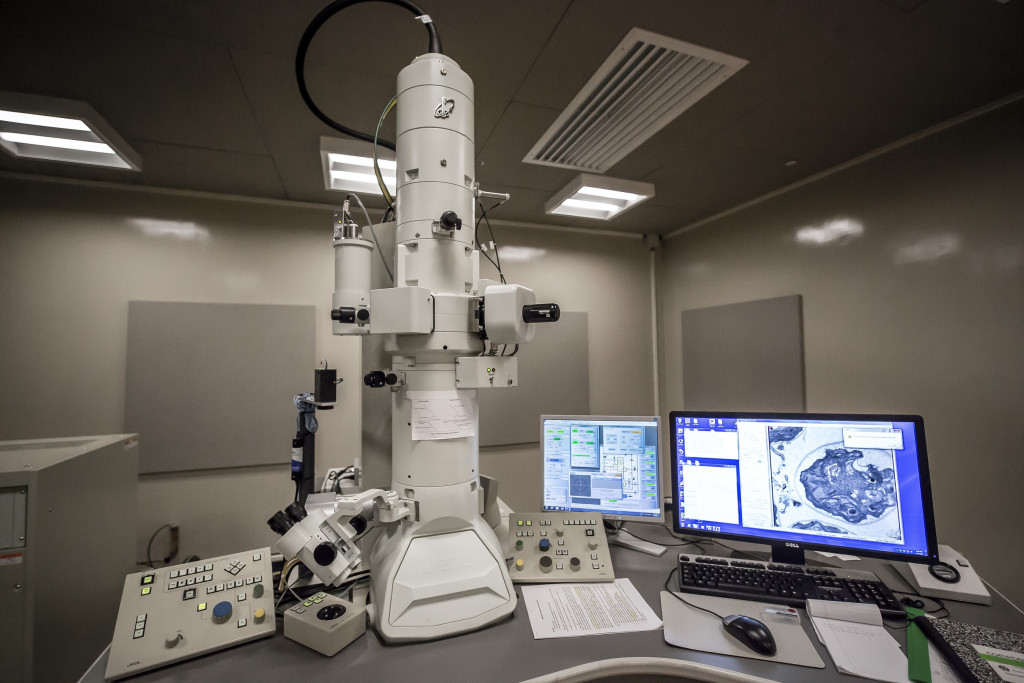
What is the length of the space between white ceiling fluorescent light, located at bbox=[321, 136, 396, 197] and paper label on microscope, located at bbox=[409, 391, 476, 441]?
4.34 feet

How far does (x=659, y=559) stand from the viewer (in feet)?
4.40

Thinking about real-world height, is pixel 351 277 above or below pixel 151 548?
above

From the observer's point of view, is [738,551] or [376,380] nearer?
[376,380]

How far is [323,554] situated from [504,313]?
2.34 feet

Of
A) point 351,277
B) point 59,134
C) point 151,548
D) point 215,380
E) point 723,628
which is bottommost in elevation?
point 151,548

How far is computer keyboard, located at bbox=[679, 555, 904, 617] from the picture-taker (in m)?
1.06

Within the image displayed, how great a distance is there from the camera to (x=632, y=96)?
1.69 metres

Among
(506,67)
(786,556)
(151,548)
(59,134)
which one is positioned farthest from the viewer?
(151,548)

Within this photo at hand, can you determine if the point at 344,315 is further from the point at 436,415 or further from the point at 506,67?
the point at 506,67

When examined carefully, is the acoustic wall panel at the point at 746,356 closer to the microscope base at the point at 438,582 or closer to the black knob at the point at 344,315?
the microscope base at the point at 438,582

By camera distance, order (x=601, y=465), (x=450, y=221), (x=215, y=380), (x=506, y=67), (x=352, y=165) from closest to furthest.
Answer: (x=450, y=221) < (x=601, y=465) < (x=506, y=67) < (x=352, y=165) < (x=215, y=380)

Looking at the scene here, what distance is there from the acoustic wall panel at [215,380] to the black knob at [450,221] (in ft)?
6.92

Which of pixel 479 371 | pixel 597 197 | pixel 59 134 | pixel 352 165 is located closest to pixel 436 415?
pixel 479 371

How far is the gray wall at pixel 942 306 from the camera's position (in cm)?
172
